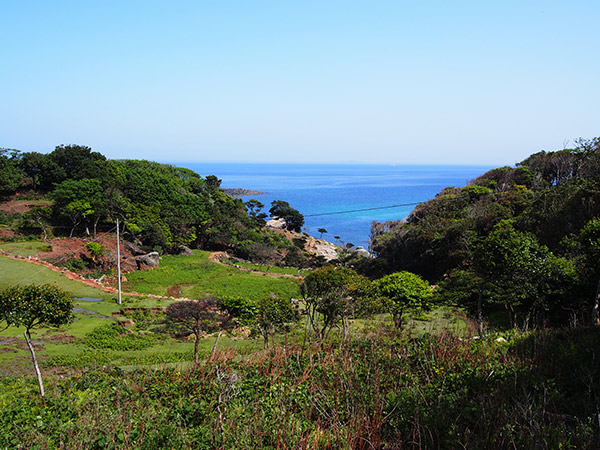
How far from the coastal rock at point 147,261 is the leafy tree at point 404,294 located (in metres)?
21.0

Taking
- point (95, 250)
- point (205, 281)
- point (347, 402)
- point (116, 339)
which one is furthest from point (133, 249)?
point (347, 402)

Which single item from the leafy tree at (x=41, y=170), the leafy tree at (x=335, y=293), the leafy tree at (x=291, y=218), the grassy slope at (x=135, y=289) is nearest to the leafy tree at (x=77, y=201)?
the grassy slope at (x=135, y=289)

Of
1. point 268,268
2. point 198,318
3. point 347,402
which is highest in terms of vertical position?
point 347,402

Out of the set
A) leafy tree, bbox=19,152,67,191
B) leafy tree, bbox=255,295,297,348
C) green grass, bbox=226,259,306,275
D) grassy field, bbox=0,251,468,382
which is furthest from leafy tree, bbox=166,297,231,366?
leafy tree, bbox=19,152,67,191

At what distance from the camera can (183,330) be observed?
48.1 ft

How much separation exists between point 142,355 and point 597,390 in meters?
10.6

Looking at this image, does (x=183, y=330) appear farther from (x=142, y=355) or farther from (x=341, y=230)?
(x=341, y=230)

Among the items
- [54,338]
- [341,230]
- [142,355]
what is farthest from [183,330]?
[341,230]

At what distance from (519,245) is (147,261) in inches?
981

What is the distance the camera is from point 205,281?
26.4 meters

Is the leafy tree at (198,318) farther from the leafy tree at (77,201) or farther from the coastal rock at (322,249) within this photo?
the coastal rock at (322,249)

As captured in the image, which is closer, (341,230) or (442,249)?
(442,249)

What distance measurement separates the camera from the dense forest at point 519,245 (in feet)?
32.0

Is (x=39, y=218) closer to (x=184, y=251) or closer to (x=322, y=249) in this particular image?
(x=184, y=251)
